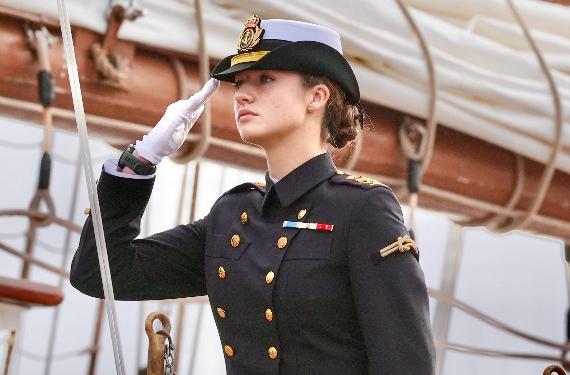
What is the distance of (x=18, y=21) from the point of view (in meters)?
1.56

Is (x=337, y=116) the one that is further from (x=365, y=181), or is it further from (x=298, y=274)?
(x=298, y=274)

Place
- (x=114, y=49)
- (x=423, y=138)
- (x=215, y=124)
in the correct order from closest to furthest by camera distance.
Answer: (x=114, y=49) < (x=215, y=124) < (x=423, y=138)

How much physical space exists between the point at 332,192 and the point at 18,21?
0.68m

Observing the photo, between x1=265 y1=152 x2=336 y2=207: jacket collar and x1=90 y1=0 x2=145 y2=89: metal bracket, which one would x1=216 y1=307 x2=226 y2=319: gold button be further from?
x1=90 y1=0 x2=145 y2=89: metal bracket

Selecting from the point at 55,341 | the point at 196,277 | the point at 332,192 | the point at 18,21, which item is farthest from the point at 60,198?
the point at 332,192

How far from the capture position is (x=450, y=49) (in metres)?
2.01

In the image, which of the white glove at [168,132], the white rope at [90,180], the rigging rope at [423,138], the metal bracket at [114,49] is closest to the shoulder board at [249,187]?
the white glove at [168,132]

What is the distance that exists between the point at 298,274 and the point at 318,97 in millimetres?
184

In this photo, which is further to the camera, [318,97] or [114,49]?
[114,49]

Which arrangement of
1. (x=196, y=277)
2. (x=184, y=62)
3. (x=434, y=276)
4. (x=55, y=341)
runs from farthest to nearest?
(x=434, y=276), (x=55, y=341), (x=184, y=62), (x=196, y=277)

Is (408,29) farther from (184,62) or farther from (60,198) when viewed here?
(60,198)

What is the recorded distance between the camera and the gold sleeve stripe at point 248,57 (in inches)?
42.3

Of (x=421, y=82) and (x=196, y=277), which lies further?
(x=421, y=82)

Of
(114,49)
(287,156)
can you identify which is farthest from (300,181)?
(114,49)
